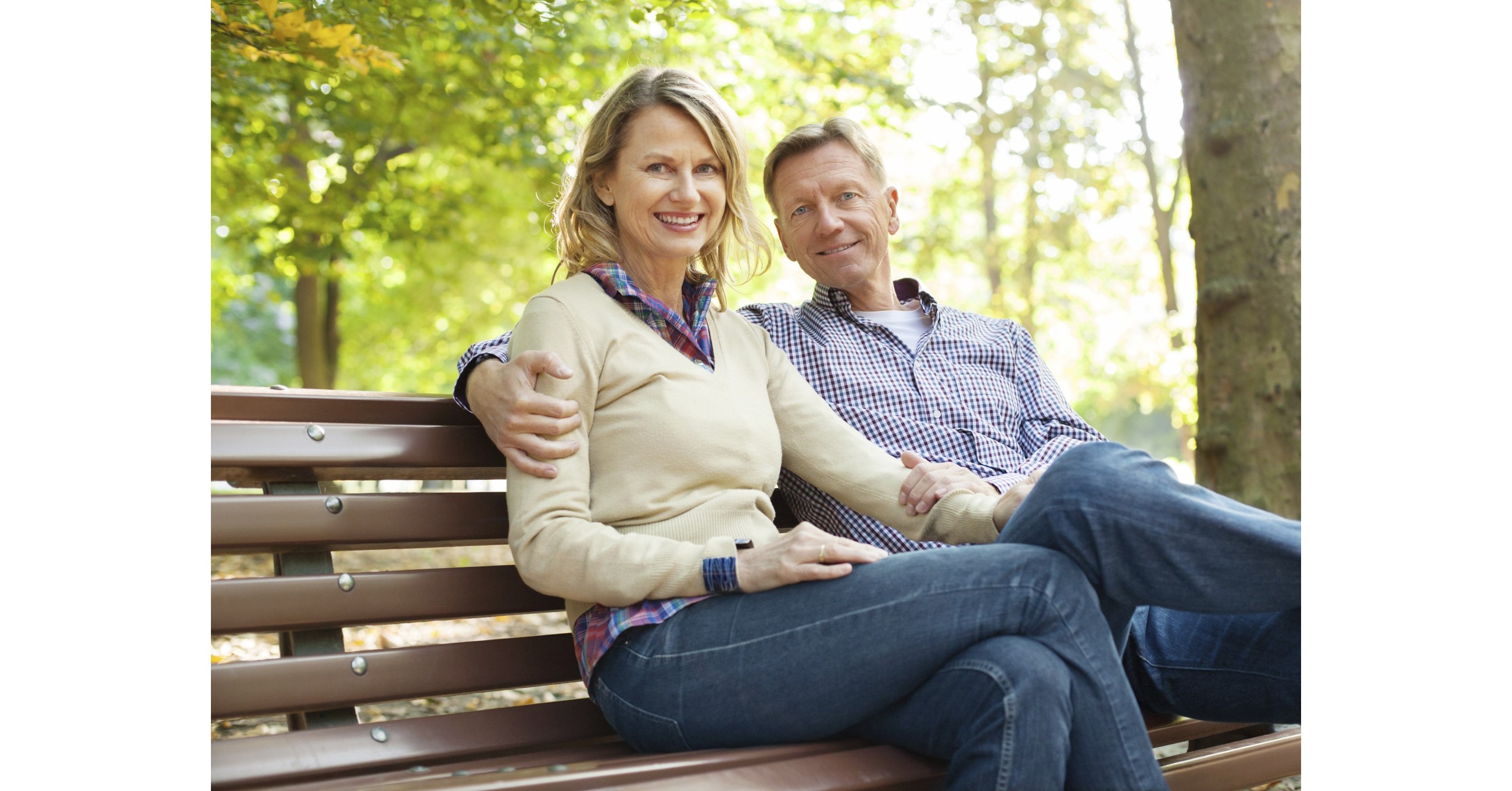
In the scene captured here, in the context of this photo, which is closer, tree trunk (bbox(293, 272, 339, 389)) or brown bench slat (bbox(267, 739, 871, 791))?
brown bench slat (bbox(267, 739, 871, 791))

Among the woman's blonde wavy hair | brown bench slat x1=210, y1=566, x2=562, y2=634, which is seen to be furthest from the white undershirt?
brown bench slat x1=210, y1=566, x2=562, y2=634

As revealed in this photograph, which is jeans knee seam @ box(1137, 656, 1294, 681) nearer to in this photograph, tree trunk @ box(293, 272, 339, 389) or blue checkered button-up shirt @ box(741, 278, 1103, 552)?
blue checkered button-up shirt @ box(741, 278, 1103, 552)

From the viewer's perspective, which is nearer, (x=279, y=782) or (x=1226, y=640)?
(x=279, y=782)

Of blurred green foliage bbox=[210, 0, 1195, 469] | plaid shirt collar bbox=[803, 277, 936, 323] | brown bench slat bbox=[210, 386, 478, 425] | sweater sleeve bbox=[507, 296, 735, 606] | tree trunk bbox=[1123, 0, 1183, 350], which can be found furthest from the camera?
tree trunk bbox=[1123, 0, 1183, 350]

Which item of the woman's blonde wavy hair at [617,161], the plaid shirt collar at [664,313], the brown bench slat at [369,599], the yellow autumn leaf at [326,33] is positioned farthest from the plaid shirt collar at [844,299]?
the yellow autumn leaf at [326,33]

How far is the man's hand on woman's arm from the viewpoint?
2145mm

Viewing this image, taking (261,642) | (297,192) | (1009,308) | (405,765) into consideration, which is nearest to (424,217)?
(297,192)

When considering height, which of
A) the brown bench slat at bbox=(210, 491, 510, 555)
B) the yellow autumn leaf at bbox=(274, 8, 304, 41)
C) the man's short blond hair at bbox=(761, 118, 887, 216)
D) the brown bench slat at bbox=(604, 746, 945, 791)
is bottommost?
the brown bench slat at bbox=(604, 746, 945, 791)

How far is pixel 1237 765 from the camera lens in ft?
7.94

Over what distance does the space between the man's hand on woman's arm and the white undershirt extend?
4.69ft

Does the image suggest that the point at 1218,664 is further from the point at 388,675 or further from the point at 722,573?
the point at 388,675

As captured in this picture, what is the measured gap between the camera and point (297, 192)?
708 centimetres
